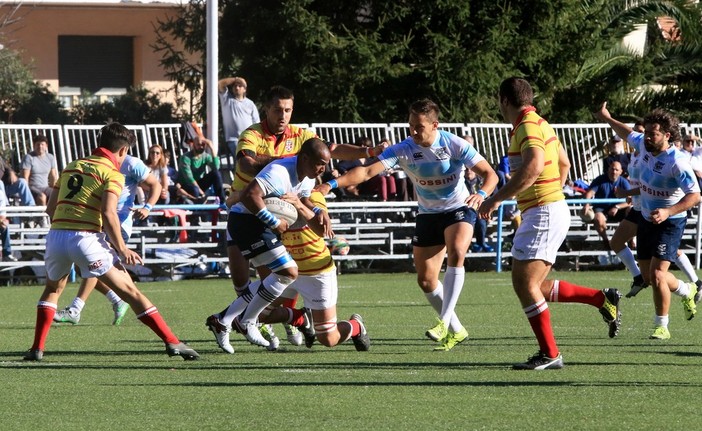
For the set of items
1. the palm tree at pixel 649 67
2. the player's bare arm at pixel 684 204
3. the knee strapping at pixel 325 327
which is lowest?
the knee strapping at pixel 325 327

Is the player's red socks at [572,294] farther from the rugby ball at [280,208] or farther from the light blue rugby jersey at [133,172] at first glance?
the light blue rugby jersey at [133,172]

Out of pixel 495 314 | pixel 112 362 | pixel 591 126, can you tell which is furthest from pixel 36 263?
pixel 591 126

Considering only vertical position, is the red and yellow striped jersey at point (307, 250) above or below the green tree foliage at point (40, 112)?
below

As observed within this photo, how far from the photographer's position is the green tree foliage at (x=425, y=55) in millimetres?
27688

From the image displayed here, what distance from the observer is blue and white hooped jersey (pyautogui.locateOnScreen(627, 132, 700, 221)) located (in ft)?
36.8

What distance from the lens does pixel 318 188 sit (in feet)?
32.0

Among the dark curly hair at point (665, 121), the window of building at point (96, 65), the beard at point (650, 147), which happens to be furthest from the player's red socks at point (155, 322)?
the window of building at point (96, 65)

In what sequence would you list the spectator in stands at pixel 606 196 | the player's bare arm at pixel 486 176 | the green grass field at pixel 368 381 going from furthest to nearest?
the spectator in stands at pixel 606 196 < the player's bare arm at pixel 486 176 < the green grass field at pixel 368 381

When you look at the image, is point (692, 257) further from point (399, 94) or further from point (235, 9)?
point (235, 9)

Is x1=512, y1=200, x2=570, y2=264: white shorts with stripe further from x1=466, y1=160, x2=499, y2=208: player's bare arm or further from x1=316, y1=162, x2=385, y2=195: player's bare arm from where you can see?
x1=316, y1=162, x2=385, y2=195: player's bare arm

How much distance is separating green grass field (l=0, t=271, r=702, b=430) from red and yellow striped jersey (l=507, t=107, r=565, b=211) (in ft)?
→ 3.92

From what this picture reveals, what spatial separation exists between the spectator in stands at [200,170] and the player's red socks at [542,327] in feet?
39.3

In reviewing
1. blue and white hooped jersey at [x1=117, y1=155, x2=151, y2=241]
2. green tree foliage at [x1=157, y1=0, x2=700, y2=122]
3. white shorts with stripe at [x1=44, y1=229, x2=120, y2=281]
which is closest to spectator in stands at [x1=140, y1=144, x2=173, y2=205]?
blue and white hooped jersey at [x1=117, y1=155, x2=151, y2=241]

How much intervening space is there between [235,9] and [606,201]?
12.0m
